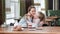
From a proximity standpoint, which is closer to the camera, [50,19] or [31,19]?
[31,19]

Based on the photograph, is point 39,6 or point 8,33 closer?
point 8,33

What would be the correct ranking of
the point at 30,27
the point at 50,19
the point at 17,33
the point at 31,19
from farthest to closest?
the point at 50,19
the point at 31,19
the point at 30,27
the point at 17,33

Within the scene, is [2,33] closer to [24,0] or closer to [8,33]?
[8,33]

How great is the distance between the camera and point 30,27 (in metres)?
→ 2.07

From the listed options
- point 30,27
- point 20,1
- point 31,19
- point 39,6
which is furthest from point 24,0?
point 30,27

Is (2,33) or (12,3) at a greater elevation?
(12,3)

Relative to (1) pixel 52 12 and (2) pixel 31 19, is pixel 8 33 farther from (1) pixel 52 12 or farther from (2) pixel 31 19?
(1) pixel 52 12

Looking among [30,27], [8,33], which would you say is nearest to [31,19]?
[30,27]

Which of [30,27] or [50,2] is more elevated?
[50,2]

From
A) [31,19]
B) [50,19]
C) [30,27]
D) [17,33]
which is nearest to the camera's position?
[17,33]

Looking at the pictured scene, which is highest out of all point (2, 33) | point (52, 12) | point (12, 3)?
point (12, 3)

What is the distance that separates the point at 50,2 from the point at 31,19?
231cm

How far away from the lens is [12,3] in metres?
4.67

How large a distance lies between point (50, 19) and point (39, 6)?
1.72 feet
